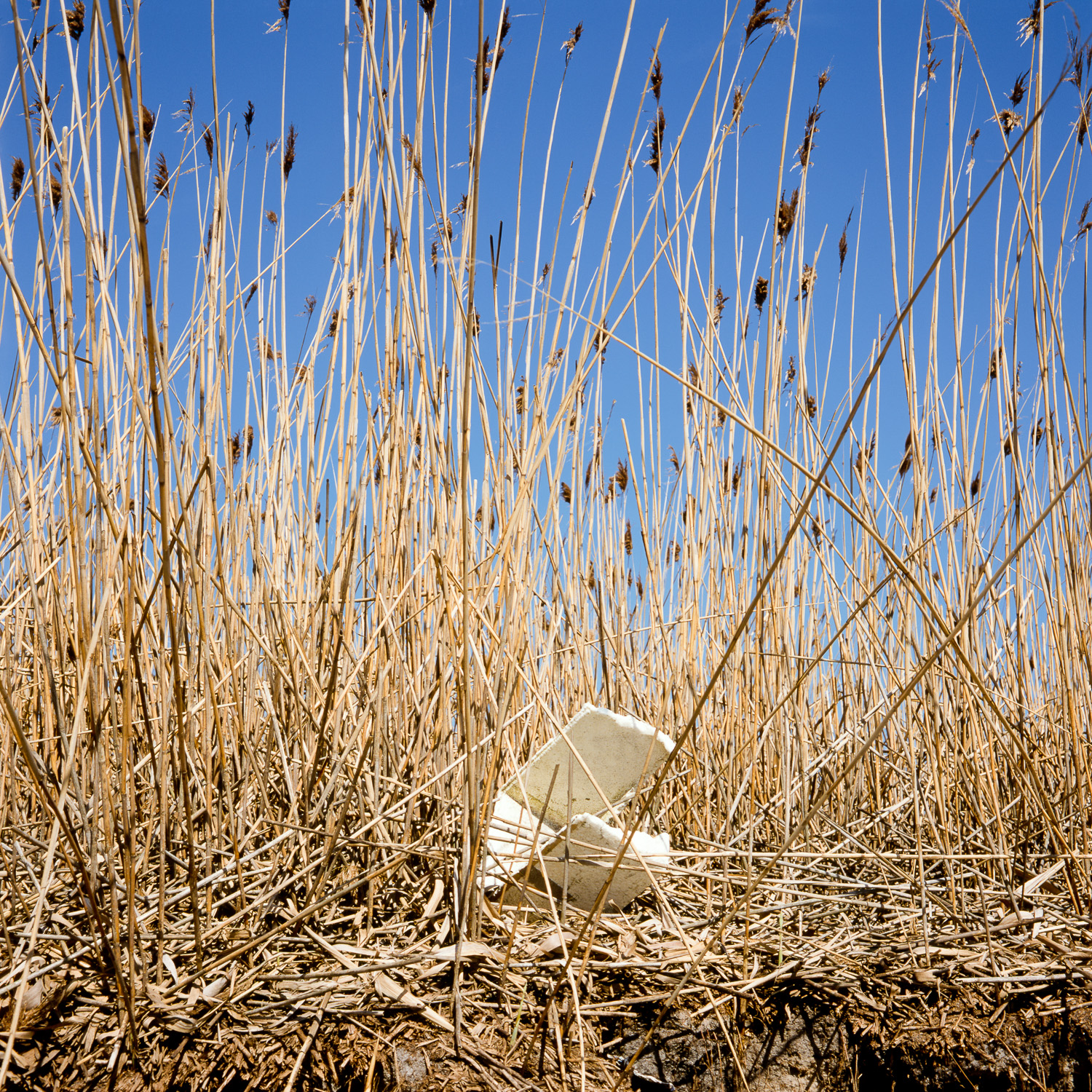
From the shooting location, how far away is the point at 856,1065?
2.89ft

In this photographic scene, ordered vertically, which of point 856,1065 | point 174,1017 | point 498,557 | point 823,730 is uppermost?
point 498,557

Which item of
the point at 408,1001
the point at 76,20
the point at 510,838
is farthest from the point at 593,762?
the point at 76,20

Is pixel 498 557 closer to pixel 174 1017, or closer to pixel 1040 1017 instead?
pixel 174 1017

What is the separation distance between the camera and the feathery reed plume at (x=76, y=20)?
2.85ft

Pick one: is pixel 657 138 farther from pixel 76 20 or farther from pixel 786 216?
pixel 76 20

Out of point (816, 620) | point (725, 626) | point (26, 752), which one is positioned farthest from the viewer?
point (816, 620)

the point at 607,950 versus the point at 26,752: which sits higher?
the point at 26,752

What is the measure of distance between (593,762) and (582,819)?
20 centimetres

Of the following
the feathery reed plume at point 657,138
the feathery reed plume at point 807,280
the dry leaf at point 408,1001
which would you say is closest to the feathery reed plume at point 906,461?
the feathery reed plume at point 807,280

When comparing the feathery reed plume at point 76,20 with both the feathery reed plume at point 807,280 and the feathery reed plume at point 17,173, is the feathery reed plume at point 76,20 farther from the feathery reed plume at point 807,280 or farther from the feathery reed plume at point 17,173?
the feathery reed plume at point 807,280

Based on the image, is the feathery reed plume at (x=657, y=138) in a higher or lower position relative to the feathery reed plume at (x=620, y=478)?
higher

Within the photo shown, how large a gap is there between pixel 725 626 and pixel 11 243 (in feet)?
3.85

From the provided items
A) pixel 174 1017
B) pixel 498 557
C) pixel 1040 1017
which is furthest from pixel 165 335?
pixel 1040 1017

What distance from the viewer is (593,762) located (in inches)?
44.9
